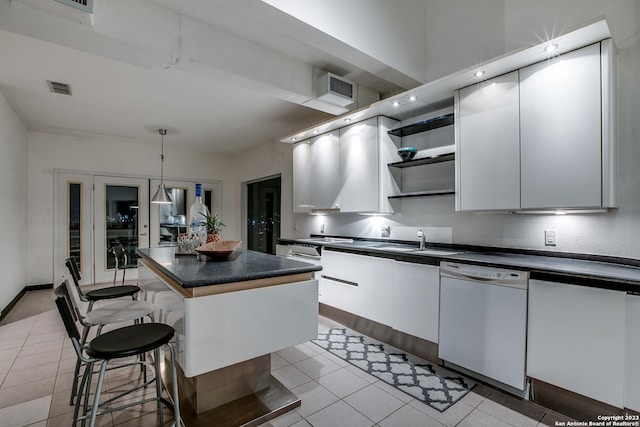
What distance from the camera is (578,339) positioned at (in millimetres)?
1857

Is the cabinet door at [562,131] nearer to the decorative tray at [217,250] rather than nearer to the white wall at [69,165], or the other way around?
the decorative tray at [217,250]

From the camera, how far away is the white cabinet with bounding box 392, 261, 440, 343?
2605mm

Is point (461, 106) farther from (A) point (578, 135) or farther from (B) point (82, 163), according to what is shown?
(B) point (82, 163)

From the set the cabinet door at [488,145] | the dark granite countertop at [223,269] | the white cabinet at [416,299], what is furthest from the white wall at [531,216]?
the dark granite countertop at [223,269]

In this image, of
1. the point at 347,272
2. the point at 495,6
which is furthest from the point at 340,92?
the point at 347,272

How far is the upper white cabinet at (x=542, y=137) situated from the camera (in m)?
2.01

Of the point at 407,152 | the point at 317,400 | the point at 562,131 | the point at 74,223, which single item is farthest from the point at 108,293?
the point at 74,223

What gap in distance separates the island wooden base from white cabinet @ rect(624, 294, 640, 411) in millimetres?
1918

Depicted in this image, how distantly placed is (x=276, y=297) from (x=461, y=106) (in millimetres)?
2308

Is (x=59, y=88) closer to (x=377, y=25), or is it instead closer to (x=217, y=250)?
(x=217, y=250)

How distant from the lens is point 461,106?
2.74 meters

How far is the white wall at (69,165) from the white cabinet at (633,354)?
21.6 feet

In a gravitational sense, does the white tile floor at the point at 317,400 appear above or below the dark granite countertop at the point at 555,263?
below

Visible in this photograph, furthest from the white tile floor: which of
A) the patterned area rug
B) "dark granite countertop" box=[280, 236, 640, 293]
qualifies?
"dark granite countertop" box=[280, 236, 640, 293]
